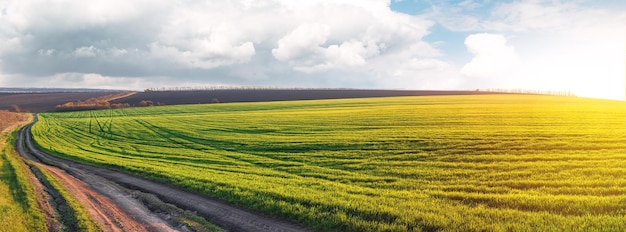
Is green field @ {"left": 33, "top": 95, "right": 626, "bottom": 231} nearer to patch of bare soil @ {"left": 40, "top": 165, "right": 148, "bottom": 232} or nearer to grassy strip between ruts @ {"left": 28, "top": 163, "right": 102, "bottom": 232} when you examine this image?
patch of bare soil @ {"left": 40, "top": 165, "right": 148, "bottom": 232}

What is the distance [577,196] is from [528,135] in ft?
55.3

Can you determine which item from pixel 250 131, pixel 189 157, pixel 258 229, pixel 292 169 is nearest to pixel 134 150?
pixel 189 157

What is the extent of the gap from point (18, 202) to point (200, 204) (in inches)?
325

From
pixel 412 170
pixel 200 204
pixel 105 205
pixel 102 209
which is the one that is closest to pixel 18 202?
pixel 105 205

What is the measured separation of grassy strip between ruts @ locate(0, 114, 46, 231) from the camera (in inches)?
552

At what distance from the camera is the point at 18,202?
666 inches

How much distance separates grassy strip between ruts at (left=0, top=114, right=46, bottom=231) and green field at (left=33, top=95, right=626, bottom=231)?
578cm

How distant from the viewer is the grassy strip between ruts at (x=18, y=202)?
1403cm

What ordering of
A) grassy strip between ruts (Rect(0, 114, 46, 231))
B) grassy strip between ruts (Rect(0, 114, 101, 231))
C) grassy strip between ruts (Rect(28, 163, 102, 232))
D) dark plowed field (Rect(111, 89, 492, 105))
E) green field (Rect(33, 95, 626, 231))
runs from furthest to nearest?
dark plowed field (Rect(111, 89, 492, 105))
grassy strip between ruts (Rect(0, 114, 46, 231))
grassy strip between ruts (Rect(0, 114, 101, 231))
grassy strip between ruts (Rect(28, 163, 102, 232))
green field (Rect(33, 95, 626, 231))

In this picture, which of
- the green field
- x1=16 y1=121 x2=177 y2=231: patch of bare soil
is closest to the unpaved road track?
x1=16 y1=121 x2=177 y2=231: patch of bare soil

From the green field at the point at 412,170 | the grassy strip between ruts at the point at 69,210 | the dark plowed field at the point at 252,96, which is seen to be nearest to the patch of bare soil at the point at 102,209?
the grassy strip between ruts at the point at 69,210

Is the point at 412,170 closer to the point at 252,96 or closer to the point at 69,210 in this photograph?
the point at 69,210

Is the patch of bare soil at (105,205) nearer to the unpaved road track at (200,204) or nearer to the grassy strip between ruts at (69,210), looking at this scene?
the grassy strip between ruts at (69,210)

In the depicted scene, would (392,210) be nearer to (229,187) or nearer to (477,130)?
(229,187)
